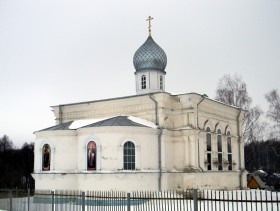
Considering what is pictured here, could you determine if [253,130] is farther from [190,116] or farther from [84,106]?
[84,106]

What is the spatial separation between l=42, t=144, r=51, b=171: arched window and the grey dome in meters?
7.35

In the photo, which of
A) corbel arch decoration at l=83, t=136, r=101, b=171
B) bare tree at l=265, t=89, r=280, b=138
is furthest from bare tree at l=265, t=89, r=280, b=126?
corbel arch decoration at l=83, t=136, r=101, b=171

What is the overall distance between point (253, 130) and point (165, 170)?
48.0 feet

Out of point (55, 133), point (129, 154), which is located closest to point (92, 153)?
point (129, 154)

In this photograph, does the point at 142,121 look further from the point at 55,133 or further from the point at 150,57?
the point at 150,57

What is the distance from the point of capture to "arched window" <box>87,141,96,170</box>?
1883cm

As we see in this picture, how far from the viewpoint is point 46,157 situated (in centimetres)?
2033

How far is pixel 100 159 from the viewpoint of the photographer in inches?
733

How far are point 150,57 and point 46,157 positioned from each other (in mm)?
8348

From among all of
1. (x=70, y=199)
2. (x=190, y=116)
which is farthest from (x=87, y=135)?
(x=70, y=199)

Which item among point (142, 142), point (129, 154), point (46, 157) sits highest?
point (142, 142)

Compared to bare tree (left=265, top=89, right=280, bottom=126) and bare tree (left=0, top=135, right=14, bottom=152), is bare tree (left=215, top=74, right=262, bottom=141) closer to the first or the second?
bare tree (left=265, top=89, right=280, bottom=126)

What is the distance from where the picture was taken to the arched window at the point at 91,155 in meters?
18.8

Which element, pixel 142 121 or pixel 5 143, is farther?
pixel 5 143
